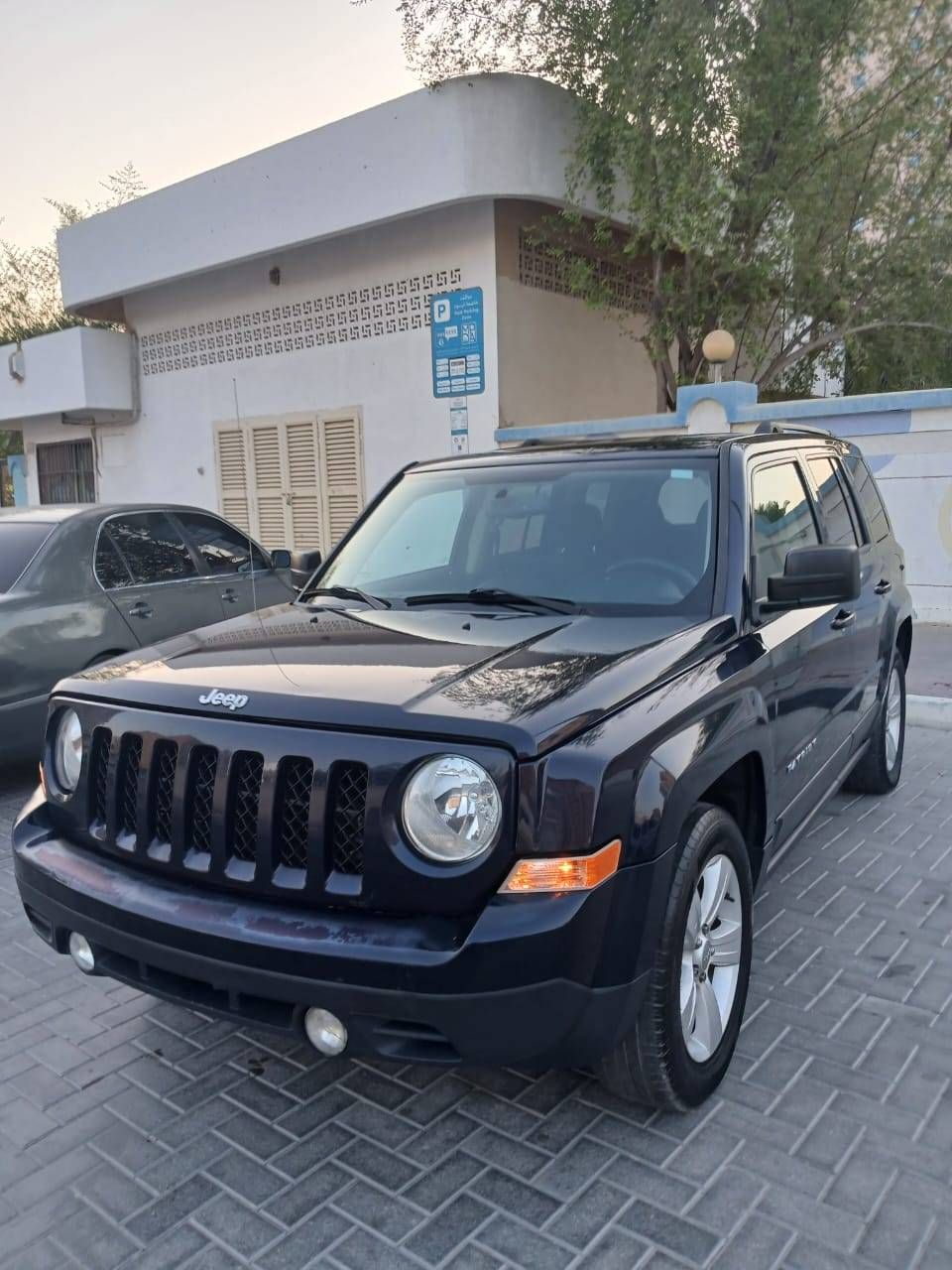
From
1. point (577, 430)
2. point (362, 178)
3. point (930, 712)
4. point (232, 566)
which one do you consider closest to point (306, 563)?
point (232, 566)

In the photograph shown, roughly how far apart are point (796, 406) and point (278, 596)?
5.33 meters

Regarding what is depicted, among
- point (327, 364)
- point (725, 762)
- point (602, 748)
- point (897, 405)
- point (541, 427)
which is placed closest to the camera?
point (602, 748)

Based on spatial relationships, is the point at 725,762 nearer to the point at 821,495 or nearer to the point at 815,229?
the point at 821,495

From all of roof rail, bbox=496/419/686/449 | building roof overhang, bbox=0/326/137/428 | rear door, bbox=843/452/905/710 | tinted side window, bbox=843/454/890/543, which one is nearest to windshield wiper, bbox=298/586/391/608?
rear door, bbox=843/452/905/710

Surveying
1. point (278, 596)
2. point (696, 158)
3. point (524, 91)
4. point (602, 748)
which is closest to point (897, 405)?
point (696, 158)

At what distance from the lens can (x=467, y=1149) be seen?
247cm

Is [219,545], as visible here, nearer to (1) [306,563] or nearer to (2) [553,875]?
(1) [306,563]

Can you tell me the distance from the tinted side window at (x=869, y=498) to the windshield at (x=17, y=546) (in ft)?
14.9

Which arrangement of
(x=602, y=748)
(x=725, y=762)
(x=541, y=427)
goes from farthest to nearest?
(x=541, y=427) → (x=725, y=762) → (x=602, y=748)

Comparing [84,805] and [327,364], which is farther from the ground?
[327,364]

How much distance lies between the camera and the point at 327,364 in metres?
12.6

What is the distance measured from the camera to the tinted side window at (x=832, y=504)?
4.09 m

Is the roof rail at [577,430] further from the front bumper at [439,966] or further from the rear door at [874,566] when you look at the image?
the front bumper at [439,966]

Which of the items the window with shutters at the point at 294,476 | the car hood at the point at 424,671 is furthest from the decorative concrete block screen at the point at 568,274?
the car hood at the point at 424,671
